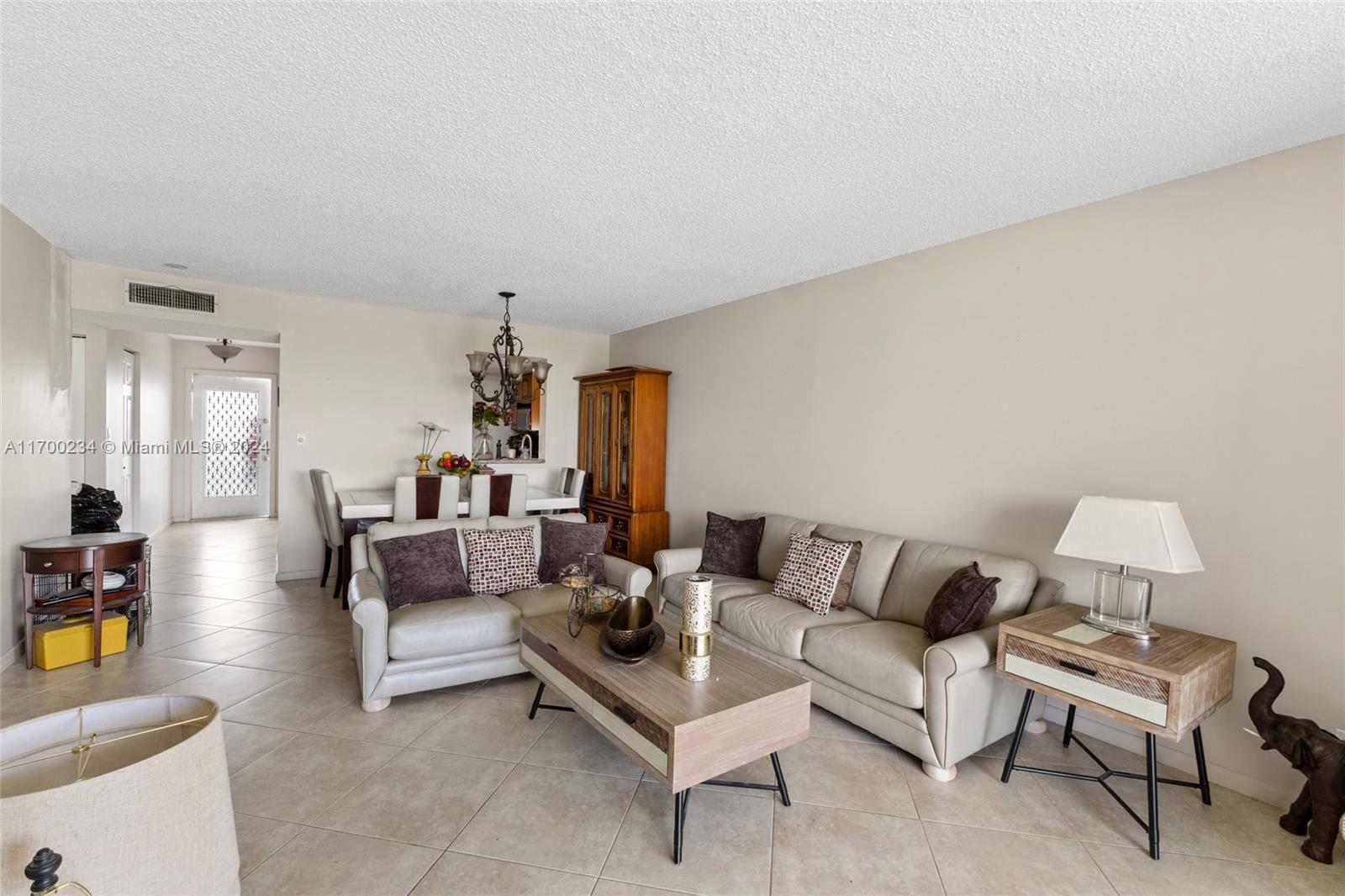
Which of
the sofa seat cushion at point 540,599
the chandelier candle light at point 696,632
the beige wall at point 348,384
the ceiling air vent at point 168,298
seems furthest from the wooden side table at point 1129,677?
the ceiling air vent at point 168,298

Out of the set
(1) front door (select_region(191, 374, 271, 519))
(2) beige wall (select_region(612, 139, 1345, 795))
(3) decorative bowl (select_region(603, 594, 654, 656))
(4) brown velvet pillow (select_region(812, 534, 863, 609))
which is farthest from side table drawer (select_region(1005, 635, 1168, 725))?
(1) front door (select_region(191, 374, 271, 519))

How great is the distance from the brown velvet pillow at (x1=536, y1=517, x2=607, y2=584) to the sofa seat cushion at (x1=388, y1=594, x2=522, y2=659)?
43 centimetres

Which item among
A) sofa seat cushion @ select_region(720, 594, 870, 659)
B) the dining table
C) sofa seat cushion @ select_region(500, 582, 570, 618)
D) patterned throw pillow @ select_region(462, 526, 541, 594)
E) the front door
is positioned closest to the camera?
sofa seat cushion @ select_region(720, 594, 870, 659)

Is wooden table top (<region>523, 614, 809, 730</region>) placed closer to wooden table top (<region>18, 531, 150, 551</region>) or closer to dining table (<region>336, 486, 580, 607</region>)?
dining table (<region>336, 486, 580, 607</region>)

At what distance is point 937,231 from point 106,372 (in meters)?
7.36

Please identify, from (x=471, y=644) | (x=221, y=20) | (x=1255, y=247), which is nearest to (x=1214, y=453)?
(x=1255, y=247)

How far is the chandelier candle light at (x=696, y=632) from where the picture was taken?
2.24m

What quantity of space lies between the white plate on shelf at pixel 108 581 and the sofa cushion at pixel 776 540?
4.03 metres

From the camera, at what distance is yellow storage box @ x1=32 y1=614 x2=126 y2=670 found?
3.31m

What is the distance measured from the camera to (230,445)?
27.8 feet

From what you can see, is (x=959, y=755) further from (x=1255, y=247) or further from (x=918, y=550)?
(x=1255, y=247)

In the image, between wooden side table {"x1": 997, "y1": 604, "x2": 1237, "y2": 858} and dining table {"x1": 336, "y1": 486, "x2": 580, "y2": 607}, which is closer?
wooden side table {"x1": 997, "y1": 604, "x2": 1237, "y2": 858}

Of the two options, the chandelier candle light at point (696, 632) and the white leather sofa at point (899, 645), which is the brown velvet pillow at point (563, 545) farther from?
the chandelier candle light at point (696, 632)

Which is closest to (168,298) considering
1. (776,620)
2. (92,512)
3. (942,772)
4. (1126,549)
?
(92,512)
